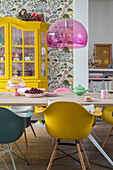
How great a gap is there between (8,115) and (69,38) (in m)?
1.30

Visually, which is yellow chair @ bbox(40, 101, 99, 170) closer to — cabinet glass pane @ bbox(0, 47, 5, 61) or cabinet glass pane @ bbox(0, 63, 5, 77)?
cabinet glass pane @ bbox(0, 63, 5, 77)

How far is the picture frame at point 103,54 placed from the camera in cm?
469

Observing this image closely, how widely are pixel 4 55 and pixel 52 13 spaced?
1535 mm

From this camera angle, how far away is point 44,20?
4812 mm

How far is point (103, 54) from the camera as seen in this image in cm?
470

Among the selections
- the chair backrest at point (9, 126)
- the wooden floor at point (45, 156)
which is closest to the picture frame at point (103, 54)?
the wooden floor at point (45, 156)

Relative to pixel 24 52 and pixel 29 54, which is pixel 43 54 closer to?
pixel 29 54

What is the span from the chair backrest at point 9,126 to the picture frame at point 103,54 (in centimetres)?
321

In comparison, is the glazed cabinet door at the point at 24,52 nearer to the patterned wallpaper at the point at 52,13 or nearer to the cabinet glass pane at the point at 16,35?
the cabinet glass pane at the point at 16,35

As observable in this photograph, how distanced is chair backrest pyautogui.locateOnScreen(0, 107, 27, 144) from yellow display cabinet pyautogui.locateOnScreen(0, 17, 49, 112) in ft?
8.55

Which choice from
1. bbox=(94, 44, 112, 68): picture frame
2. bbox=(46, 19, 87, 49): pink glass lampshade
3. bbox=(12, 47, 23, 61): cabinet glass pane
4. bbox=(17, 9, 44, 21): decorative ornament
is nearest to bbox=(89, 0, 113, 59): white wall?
bbox=(94, 44, 112, 68): picture frame

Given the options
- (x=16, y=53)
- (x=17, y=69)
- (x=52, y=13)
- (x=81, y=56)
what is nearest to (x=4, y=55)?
(x=16, y=53)

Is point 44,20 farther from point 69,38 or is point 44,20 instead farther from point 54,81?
point 69,38

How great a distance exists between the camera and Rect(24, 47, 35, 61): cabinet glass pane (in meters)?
4.52
